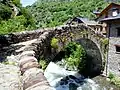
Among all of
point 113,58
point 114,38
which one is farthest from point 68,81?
point 114,38

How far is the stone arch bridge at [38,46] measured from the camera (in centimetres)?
462

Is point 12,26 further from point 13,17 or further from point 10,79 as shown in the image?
point 10,79

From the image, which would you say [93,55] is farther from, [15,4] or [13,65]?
[13,65]

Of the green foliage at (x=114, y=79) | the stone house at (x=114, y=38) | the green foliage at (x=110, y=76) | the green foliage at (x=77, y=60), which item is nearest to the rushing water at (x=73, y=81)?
the green foliage at (x=114, y=79)

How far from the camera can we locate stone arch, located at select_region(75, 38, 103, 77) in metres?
21.7

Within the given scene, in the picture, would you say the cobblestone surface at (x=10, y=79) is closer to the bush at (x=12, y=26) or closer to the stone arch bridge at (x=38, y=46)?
the stone arch bridge at (x=38, y=46)

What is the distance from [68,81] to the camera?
832 inches

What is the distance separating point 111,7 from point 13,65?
16884 mm

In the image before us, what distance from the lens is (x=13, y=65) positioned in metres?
5.88

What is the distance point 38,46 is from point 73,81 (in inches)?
545

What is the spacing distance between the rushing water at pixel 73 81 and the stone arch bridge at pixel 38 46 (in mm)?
2141

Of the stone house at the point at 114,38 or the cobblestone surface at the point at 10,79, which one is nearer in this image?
the cobblestone surface at the point at 10,79

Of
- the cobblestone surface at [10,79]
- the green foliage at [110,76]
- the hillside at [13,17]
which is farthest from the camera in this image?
the hillside at [13,17]

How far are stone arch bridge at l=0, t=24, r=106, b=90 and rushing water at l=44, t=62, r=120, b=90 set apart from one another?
2141 mm
